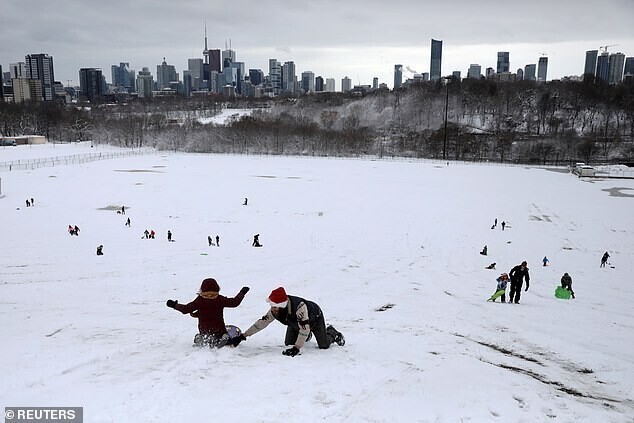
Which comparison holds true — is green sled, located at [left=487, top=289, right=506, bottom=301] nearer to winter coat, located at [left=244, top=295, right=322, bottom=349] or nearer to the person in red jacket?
winter coat, located at [left=244, top=295, right=322, bottom=349]

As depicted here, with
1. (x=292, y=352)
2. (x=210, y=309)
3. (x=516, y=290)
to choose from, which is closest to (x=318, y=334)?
(x=292, y=352)

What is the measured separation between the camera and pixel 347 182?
53812 millimetres

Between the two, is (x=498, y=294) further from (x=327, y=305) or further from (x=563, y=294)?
(x=327, y=305)

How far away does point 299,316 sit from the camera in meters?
7.62

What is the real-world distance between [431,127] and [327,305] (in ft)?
376

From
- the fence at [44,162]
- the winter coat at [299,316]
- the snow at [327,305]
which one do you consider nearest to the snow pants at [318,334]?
the winter coat at [299,316]

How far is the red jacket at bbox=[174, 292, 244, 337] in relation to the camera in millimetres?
7703

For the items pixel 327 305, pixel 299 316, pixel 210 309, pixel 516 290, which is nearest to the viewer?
pixel 299 316

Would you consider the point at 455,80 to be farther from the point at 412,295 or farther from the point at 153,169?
the point at 412,295

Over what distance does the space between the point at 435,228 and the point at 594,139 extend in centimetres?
7827

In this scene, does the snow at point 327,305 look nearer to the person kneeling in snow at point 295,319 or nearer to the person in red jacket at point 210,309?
the person kneeling in snow at point 295,319

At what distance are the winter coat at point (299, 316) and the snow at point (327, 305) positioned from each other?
0.44m

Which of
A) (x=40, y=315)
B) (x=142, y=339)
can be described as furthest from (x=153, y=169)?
(x=142, y=339)

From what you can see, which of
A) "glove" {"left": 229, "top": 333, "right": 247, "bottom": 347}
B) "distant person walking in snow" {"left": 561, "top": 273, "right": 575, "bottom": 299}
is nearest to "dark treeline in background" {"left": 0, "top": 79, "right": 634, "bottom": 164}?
"distant person walking in snow" {"left": 561, "top": 273, "right": 575, "bottom": 299}
